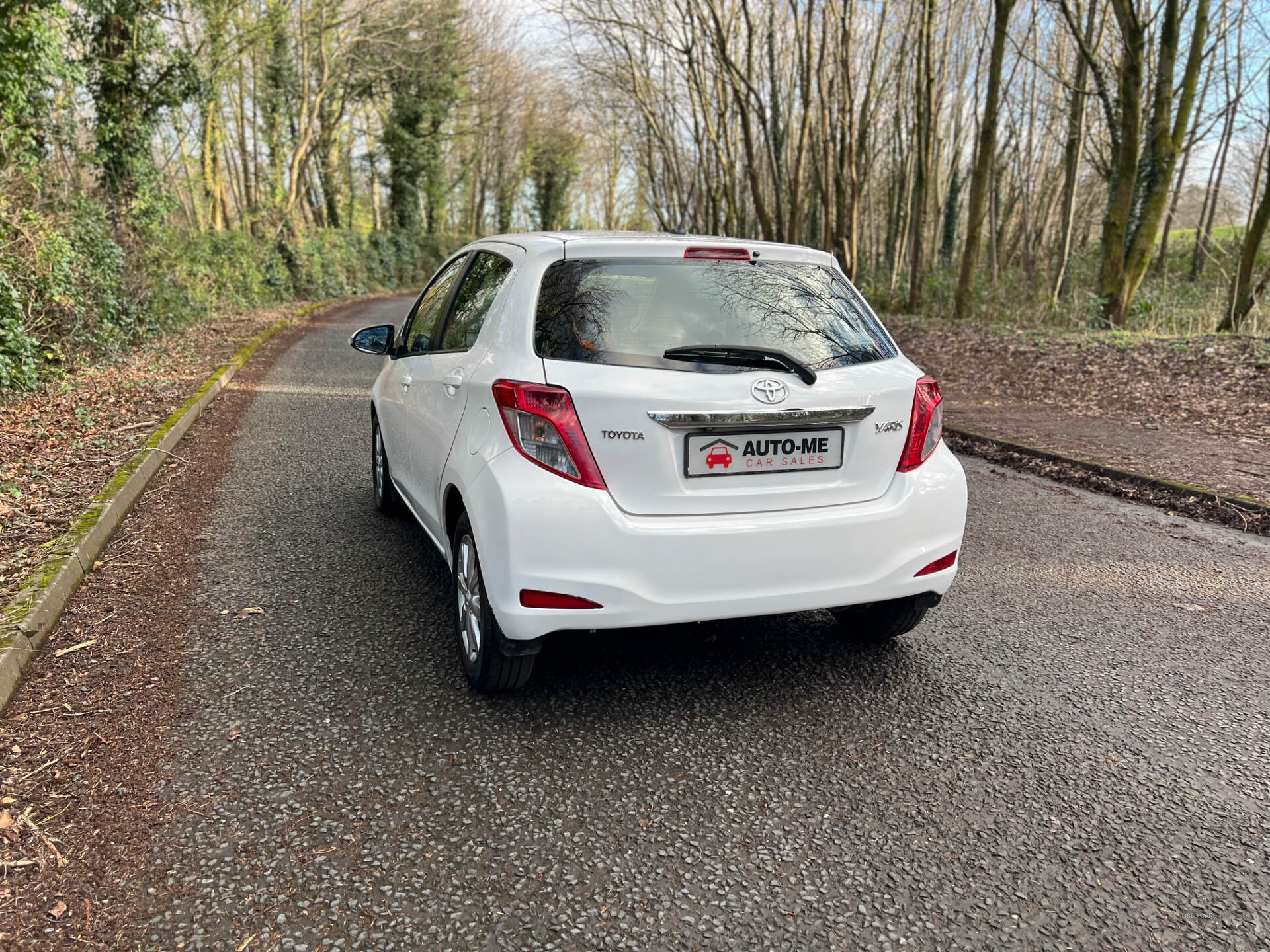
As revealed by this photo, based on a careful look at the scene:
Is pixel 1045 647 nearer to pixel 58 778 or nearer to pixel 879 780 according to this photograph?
pixel 879 780

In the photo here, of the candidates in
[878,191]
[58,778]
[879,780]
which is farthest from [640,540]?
[878,191]

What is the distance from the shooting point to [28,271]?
8.36 metres

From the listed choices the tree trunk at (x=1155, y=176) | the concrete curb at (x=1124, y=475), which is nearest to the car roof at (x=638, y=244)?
the concrete curb at (x=1124, y=475)

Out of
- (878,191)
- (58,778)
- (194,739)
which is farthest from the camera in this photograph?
(878,191)

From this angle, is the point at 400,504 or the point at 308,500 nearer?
the point at 400,504

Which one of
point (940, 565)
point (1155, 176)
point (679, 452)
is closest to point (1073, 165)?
point (1155, 176)

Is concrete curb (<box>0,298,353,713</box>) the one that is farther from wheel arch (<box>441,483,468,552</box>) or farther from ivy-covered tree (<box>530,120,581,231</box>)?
ivy-covered tree (<box>530,120,581,231</box>)

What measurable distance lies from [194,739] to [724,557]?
6.28 feet

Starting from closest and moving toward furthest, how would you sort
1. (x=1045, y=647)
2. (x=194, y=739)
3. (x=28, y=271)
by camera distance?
(x=194, y=739) < (x=1045, y=647) < (x=28, y=271)

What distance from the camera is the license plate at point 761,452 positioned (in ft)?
9.34

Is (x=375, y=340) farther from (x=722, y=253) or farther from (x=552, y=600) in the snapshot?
(x=552, y=600)

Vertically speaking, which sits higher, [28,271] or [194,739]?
[28,271]

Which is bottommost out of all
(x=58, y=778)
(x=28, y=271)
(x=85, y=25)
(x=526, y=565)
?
(x=58, y=778)

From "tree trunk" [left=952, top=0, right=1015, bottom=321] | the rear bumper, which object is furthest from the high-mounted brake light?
"tree trunk" [left=952, top=0, right=1015, bottom=321]
